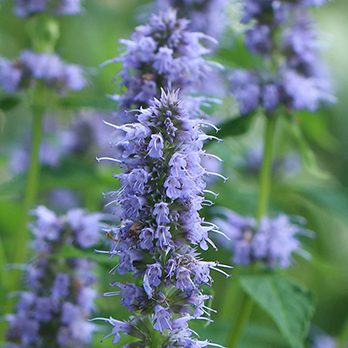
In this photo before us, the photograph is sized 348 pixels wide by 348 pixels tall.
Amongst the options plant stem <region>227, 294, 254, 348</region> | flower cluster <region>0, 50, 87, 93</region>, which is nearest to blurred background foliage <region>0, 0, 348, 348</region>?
flower cluster <region>0, 50, 87, 93</region>

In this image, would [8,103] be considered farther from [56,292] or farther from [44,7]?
[56,292]

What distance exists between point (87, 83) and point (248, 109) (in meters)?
1.07

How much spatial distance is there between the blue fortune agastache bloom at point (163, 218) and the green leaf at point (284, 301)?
0.98m

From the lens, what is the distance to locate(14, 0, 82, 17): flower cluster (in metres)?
3.82

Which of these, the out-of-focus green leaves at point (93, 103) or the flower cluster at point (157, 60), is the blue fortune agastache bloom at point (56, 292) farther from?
the flower cluster at point (157, 60)

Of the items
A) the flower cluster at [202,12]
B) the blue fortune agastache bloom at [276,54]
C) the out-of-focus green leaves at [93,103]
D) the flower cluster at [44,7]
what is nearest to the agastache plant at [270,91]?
the blue fortune agastache bloom at [276,54]

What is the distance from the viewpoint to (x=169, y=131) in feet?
6.64

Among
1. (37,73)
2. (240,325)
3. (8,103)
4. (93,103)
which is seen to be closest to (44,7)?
(37,73)

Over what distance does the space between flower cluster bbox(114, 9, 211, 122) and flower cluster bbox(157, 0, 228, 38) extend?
834 mm

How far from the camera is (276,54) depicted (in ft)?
11.9

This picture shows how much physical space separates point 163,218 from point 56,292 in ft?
4.67

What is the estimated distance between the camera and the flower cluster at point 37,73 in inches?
149

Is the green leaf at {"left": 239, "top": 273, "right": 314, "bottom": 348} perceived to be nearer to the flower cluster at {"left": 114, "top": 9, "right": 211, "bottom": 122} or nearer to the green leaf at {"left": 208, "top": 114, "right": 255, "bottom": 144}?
the green leaf at {"left": 208, "top": 114, "right": 255, "bottom": 144}

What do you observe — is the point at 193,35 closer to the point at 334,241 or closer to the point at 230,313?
the point at 230,313
